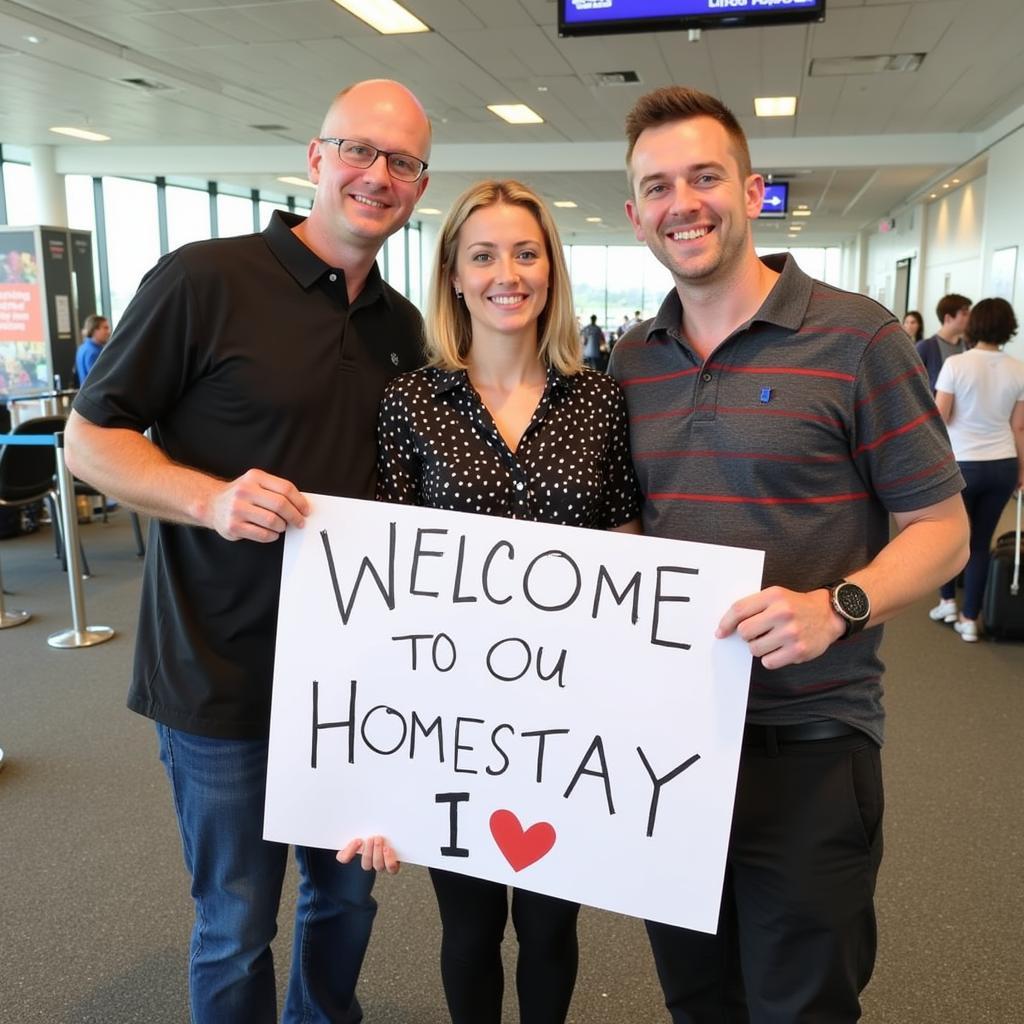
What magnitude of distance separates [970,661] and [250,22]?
602cm

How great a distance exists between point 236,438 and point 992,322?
4211mm

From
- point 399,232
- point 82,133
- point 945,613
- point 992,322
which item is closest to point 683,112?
point 992,322

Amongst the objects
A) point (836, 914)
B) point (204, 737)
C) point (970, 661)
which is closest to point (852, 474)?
point (836, 914)

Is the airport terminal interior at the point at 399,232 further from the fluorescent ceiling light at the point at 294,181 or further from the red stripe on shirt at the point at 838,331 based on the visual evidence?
the red stripe on shirt at the point at 838,331

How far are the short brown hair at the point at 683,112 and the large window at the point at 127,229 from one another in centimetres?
1251

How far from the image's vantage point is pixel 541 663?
4.34ft

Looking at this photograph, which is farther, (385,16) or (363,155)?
(385,16)

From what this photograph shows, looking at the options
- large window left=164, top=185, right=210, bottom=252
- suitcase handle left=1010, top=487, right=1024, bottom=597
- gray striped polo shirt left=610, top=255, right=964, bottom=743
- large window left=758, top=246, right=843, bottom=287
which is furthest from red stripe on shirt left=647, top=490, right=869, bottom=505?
large window left=758, top=246, right=843, bottom=287

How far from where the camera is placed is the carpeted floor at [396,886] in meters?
2.06

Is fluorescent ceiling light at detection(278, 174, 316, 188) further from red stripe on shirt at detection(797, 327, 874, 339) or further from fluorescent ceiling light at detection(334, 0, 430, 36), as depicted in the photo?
red stripe on shirt at detection(797, 327, 874, 339)

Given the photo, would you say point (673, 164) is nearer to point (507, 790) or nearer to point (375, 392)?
point (375, 392)

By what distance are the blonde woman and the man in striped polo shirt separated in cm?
14

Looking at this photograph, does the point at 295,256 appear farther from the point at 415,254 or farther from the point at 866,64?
the point at 415,254

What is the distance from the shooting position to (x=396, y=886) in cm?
253
